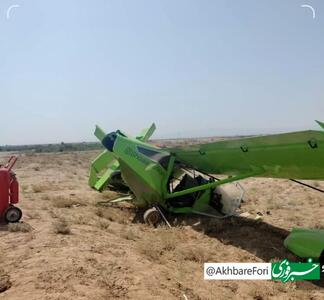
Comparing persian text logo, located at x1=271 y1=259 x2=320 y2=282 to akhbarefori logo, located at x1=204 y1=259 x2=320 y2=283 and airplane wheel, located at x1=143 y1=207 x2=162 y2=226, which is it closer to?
akhbarefori logo, located at x1=204 y1=259 x2=320 y2=283

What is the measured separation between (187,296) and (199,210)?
20.5 ft

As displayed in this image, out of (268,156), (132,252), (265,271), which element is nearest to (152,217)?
(132,252)

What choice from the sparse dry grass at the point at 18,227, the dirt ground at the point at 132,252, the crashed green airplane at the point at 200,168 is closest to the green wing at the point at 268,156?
the crashed green airplane at the point at 200,168

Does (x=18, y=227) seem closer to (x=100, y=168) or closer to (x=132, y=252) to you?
(x=132, y=252)

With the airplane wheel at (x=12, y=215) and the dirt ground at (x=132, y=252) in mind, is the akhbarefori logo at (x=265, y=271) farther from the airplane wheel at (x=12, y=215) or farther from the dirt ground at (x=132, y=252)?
the airplane wheel at (x=12, y=215)

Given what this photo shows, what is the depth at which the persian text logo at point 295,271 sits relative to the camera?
7363 millimetres

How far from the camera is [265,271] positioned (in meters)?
7.66

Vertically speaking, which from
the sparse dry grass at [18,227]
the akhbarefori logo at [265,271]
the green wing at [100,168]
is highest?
the akhbarefori logo at [265,271]

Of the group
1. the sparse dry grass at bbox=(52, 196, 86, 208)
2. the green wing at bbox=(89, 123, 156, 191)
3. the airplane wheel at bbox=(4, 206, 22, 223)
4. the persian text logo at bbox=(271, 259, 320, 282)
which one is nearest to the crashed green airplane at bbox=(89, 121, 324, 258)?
the persian text logo at bbox=(271, 259, 320, 282)

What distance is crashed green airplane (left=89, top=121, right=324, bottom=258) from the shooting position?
9.37 m

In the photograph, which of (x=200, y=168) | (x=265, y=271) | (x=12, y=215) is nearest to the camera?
(x=265, y=271)

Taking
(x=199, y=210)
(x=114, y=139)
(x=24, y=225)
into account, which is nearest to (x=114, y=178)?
(x=114, y=139)

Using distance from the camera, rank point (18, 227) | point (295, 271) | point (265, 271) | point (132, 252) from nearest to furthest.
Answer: point (295, 271)
point (265, 271)
point (132, 252)
point (18, 227)

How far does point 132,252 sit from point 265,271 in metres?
2.61
